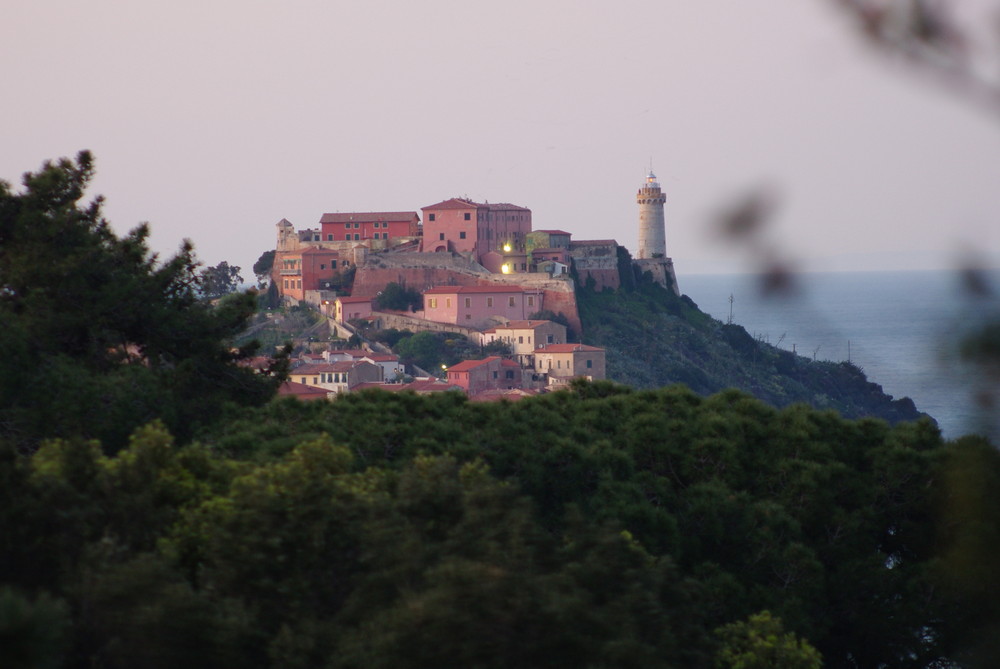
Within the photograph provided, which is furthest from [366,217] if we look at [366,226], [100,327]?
[100,327]

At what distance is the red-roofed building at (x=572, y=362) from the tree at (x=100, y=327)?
33161 millimetres

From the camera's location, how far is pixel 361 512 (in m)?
5.82

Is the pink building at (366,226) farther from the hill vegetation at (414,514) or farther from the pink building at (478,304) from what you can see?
the hill vegetation at (414,514)

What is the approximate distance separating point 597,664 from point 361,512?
1.45 m

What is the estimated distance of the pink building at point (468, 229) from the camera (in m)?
54.1

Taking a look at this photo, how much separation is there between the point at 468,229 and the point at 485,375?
1174 cm

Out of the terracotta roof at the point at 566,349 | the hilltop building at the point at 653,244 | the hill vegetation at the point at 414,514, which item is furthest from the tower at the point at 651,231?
the hill vegetation at the point at 414,514

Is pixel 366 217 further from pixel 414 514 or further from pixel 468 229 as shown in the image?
pixel 414 514

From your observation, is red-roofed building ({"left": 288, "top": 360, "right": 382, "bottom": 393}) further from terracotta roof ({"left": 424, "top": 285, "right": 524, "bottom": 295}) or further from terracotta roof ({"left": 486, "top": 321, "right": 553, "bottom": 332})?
terracotta roof ({"left": 424, "top": 285, "right": 524, "bottom": 295})

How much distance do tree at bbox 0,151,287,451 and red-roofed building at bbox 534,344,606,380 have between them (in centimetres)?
3316

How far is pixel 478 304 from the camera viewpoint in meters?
50.6

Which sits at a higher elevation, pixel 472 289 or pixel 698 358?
pixel 472 289

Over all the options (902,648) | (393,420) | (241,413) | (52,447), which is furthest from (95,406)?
(902,648)

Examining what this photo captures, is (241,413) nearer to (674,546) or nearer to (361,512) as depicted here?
(674,546)
